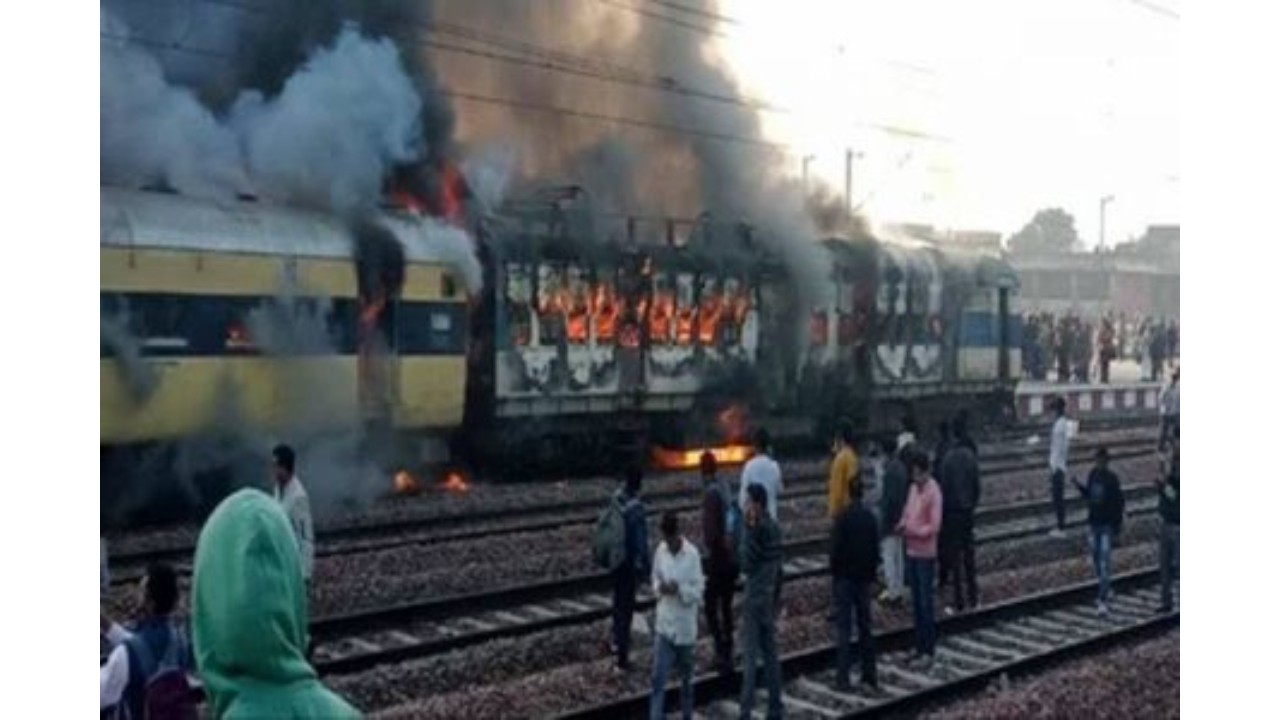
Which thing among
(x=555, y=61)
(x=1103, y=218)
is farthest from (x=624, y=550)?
(x=555, y=61)

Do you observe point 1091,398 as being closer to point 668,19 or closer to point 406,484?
point 668,19

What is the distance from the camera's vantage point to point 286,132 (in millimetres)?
9992

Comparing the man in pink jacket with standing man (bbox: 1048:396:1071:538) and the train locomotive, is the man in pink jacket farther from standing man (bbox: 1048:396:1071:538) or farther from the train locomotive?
standing man (bbox: 1048:396:1071:538)

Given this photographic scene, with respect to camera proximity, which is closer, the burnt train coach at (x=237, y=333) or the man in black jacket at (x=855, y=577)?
the man in black jacket at (x=855, y=577)

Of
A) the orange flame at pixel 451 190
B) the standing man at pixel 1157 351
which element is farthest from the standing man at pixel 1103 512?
the orange flame at pixel 451 190

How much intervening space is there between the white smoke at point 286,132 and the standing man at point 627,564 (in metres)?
2.90

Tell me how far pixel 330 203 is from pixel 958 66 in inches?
161

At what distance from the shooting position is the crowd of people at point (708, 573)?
231cm

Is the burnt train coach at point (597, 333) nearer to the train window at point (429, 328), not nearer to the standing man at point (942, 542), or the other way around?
the train window at point (429, 328)

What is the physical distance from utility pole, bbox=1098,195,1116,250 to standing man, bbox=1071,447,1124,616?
1.21 metres

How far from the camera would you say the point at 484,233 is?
1143 centimetres

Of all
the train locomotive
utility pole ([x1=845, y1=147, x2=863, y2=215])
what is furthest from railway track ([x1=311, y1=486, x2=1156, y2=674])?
utility pole ([x1=845, y1=147, x2=863, y2=215])

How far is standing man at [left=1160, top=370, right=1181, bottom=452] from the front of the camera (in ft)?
30.3
